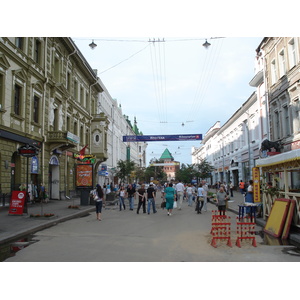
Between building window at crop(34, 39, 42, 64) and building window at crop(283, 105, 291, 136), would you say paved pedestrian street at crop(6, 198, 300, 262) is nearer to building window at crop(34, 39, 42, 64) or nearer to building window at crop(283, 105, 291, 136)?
building window at crop(283, 105, 291, 136)

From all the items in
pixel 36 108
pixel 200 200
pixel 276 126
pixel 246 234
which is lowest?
pixel 246 234

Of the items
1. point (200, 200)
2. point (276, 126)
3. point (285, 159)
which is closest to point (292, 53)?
point (276, 126)

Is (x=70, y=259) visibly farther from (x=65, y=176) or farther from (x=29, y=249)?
(x=65, y=176)

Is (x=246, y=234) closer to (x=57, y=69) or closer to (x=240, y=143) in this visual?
(x=57, y=69)

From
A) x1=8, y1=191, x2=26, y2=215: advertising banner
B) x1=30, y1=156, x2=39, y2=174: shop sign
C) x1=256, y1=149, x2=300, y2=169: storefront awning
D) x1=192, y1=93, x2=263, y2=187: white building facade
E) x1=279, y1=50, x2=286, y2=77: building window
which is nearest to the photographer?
x1=256, y1=149, x2=300, y2=169: storefront awning

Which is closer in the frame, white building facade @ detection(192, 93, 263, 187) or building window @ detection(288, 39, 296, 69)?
building window @ detection(288, 39, 296, 69)

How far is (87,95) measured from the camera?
38.2 metres

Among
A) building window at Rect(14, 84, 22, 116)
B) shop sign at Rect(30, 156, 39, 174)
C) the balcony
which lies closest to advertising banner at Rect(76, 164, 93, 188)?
shop sign at Rect(30, 156, 39, 174)

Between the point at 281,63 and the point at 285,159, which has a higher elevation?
the point at 281,63

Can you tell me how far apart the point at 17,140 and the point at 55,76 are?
9.72 meters

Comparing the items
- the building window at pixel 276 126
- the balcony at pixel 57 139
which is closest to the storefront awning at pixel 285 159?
the building window at pixel 276 126

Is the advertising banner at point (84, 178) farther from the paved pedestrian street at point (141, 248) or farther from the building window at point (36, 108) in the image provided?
the paved pedestrian street at point (141, 248)

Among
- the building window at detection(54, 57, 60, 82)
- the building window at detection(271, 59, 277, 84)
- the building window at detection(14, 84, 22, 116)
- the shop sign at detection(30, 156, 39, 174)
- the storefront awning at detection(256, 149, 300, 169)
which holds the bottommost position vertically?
the storefront awning at detection(256, 149, 300, 169)

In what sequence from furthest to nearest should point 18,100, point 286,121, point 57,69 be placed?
point 57,69
point 286,121
point 18,100
